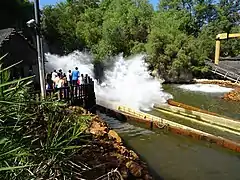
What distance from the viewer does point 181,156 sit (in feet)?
37.2

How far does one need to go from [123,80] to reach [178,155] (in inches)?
717

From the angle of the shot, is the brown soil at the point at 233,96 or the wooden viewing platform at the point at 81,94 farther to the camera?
the brown soil at the point at 233,96

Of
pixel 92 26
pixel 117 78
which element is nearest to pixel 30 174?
pixel 117 78

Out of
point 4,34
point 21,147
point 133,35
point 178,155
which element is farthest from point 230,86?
point 21,147

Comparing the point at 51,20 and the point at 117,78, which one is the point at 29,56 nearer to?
the point at 117,78

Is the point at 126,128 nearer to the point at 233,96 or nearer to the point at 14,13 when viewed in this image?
the point at 233,96

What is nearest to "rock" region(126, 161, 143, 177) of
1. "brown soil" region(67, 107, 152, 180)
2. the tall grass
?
"brown soil" region(67, 107, 152, 180)

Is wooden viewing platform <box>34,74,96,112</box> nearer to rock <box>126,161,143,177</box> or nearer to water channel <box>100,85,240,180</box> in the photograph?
water channel <box>100,85,240,180</box>

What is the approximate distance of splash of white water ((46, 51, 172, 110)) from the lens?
21.5 m

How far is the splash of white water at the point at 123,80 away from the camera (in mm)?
21453

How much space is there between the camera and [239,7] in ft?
156

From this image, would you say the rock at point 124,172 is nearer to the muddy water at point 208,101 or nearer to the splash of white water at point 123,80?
the muddy water at point 208,101

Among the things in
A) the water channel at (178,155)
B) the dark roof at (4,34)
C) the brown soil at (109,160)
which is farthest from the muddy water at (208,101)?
the dark roof at (4,34)

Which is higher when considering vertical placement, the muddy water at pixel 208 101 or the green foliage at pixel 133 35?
the green foliage at pixel 133 35
